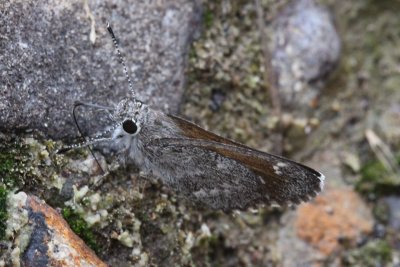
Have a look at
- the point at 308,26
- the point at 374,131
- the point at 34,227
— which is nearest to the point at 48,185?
the point at 34,227

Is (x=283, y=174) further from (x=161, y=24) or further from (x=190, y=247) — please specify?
(x=161, y=24)

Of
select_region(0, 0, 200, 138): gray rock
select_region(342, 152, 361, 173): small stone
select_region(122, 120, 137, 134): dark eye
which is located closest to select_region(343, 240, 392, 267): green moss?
select_region(342, 152, 361, 173): small stone

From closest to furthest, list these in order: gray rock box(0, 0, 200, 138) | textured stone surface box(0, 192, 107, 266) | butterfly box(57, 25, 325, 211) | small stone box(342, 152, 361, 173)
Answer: textured stone surface box(0, 192, 107, 266)
gray rock box(0, 0, 200, 138)
butterfly box(57, 25, 325, 211)
small stone box(342, 152, 361, 173)

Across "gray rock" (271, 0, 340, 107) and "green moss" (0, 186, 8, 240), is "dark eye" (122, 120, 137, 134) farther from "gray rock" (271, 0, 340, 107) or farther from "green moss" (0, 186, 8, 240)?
"gray rock" (271, 0, 340, 107)

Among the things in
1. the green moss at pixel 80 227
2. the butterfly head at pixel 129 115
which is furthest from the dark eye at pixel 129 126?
the green moss at pixel 80 227

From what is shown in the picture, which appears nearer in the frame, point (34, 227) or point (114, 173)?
point (34, 227)

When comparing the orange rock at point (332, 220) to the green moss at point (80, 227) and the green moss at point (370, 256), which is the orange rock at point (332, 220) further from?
the green moss at point (80, 227)
